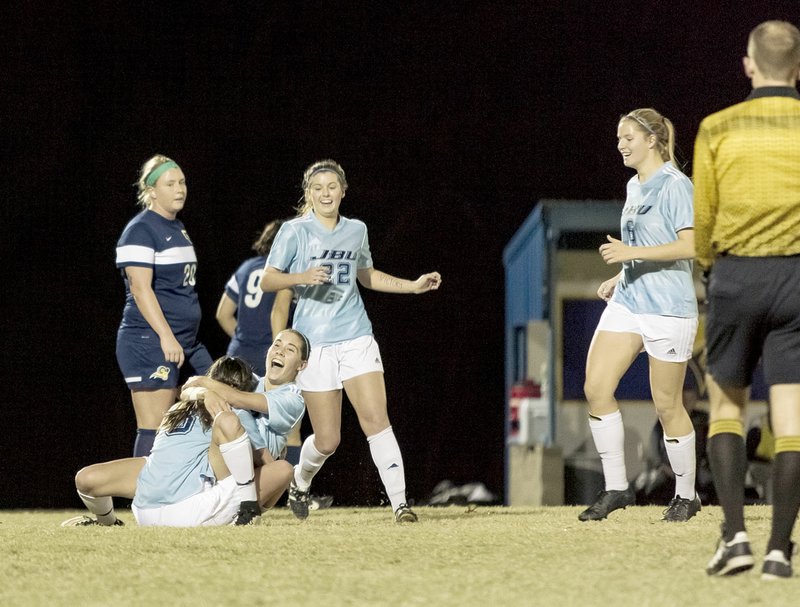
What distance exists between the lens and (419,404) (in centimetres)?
1242

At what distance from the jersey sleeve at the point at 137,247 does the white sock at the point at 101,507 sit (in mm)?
1057

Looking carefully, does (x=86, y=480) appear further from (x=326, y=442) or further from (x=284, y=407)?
(x=326, y=442)

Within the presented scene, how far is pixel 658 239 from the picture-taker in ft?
16.9

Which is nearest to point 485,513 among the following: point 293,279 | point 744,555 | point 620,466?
point 620,466

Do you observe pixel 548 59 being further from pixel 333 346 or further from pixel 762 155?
pixel 762 155

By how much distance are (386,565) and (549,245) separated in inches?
277

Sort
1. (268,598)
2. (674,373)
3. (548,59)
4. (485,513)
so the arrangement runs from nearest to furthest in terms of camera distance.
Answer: (268,598) < (674,373) < (485,513) < (548,59)

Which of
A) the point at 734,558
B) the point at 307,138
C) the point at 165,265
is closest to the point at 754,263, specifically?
the point at 734,558

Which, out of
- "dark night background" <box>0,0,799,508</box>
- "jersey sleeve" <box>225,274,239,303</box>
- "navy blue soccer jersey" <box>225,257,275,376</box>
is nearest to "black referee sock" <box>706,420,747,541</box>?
"navy blue soccer jersey" <box>225,257,275,376</box>

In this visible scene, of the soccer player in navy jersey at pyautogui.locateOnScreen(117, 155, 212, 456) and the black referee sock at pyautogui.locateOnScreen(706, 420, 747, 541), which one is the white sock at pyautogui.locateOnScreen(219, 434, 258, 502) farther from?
the black referee sock at pyautogui.locateOnScreen(706, 420, 747, 541)

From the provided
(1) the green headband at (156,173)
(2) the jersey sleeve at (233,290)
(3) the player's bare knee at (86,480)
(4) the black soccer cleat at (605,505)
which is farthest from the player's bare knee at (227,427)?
(2) the jersey sleeve at (233,290)

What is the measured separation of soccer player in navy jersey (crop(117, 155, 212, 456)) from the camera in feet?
18.7

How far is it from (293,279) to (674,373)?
1653 mm

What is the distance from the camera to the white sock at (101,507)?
553cm
